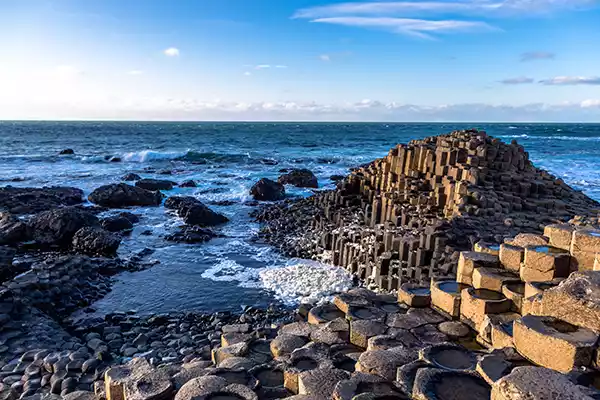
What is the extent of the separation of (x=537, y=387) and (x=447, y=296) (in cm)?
225

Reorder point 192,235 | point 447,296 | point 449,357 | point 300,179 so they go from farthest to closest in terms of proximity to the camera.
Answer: point 300,179 < point 192,235 < point 447,296 < point 449,357

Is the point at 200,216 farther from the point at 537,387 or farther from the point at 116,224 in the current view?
the point at 537,387

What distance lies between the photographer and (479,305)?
Answer: 4609 mm

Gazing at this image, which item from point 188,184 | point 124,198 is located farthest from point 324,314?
point 188,184

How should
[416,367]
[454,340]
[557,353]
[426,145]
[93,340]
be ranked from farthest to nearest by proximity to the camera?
[426,145] < [93,340] < [454,340] < [416,367] < [557,353]

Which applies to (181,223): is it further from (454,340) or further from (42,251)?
(454,340)

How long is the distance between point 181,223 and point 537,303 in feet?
43.5

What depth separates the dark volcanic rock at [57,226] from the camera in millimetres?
13023

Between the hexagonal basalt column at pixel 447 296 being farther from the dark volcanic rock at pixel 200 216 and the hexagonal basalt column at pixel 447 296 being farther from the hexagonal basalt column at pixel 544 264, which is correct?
the dark volcanic rock at pixel 200 216

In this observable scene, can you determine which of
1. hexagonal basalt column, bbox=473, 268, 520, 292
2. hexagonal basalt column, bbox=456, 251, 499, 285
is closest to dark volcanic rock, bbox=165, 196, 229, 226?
hexagonal basalt column, bbox=456, 251, 499, 285

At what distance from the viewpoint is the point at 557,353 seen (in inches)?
136

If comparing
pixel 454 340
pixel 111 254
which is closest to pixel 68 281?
pixel 111 254

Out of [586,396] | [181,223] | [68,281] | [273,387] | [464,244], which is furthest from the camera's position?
[181,223]

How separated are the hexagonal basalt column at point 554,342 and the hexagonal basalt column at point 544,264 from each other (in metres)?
0.90
